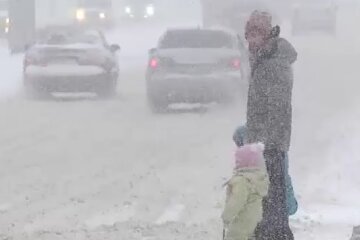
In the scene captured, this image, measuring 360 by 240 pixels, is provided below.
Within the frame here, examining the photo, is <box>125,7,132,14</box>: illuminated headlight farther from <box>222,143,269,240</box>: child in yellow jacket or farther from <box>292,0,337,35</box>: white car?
<box>222,143,269,240</box>: child in yellow jacket

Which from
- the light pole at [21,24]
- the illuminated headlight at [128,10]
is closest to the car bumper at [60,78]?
the light pole at [21,24]

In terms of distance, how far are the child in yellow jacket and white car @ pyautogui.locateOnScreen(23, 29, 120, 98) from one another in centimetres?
1407

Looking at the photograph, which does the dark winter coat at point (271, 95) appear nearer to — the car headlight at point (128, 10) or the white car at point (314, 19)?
the white car at point (314, 19)

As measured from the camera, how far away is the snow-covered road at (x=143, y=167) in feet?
27.8

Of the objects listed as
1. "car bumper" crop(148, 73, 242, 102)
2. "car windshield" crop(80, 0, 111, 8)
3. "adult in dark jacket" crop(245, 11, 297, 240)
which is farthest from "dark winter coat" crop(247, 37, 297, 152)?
"car windshield" crop(80, 0, 111, 8)

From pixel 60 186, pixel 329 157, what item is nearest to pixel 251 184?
pixel 60 186

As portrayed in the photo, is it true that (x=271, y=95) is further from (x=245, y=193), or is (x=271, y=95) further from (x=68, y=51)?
(x=68, y=51)

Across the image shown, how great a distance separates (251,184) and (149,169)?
5.95 m

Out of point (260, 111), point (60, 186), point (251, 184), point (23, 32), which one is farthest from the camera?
point (23, 32)

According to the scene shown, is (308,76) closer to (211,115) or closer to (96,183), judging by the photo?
(211,115)

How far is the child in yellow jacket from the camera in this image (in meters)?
5.52

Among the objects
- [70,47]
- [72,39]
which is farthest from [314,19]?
[70,47]

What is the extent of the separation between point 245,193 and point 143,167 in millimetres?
6135

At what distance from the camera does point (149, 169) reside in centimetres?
1147
